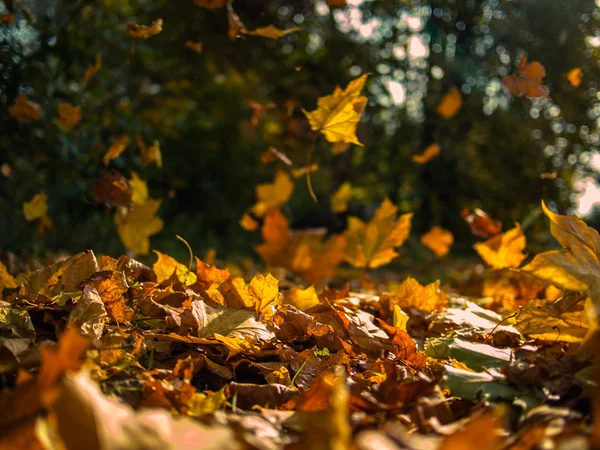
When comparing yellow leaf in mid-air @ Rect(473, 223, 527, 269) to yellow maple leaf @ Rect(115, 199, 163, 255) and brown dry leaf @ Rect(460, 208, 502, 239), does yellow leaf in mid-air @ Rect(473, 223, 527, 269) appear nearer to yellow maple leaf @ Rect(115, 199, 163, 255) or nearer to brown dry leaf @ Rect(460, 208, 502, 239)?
brown dry leaf @ Rect(460, 208, 502, 239)

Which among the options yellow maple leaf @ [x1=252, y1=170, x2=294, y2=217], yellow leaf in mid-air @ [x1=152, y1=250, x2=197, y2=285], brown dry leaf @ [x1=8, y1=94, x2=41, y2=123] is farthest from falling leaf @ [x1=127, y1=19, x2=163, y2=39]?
yellow maple leaf @ [x1=252, y1=170, x2=294, y2=217]

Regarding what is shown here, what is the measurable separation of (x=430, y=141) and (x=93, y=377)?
13.2 ft

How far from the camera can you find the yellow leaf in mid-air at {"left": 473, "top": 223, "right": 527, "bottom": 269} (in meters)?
1.74

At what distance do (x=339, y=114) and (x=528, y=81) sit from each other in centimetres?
63

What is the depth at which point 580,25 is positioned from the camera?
214cm

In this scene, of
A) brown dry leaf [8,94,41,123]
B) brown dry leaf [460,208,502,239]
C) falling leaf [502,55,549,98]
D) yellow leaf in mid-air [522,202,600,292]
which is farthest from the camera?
brown dry leaf [460,208,502,239]

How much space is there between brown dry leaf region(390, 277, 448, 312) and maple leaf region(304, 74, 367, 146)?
1.33 ft

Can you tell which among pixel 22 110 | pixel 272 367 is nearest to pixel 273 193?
pixel 22 110

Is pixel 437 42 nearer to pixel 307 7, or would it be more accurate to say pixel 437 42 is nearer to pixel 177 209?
pixel 307 7

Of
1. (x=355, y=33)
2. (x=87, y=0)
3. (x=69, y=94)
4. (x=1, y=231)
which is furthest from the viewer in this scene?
(x=355, y=33)

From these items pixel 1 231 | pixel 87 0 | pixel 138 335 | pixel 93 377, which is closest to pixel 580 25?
pixel 87 0

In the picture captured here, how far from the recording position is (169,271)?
1.44 m

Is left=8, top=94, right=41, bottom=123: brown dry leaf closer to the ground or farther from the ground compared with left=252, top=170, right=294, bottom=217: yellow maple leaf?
farther from the ground

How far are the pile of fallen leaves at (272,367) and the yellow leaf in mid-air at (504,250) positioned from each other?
1.34ft
